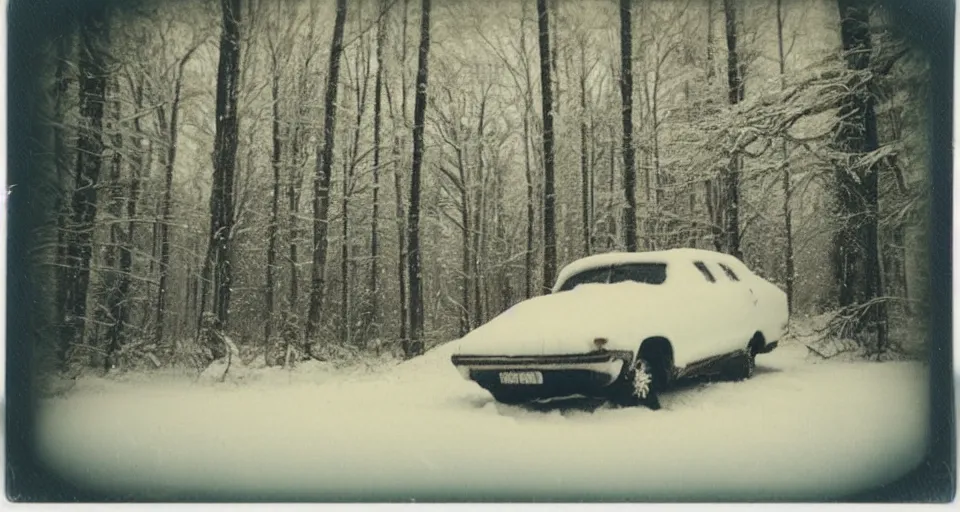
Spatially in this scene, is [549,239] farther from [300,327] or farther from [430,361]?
[300,327]

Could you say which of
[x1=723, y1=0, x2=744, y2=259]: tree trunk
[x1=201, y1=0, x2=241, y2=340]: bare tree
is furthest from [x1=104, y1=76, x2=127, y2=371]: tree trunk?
[x1=723, y1=0, x2=744, y2=259]: tree trunk

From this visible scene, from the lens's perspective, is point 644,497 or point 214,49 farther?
point 214,49

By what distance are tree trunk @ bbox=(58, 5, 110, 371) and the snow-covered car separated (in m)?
3.52

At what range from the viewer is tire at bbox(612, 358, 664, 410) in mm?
7312

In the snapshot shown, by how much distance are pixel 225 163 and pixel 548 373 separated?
3667mm

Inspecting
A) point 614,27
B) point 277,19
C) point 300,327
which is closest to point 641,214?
point 614,27

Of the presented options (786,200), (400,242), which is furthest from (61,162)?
(786,200)

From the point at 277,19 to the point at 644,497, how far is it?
18.0ft

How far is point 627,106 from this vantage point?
8094mm

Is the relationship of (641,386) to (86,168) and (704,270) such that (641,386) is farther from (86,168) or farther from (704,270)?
(86,168)

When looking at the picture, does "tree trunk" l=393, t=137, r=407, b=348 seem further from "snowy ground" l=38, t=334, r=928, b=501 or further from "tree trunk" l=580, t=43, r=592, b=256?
"tree trunk" l=580, t=43, r=592, b=256

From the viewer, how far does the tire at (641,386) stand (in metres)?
7.31

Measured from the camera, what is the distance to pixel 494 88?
8.08 metres

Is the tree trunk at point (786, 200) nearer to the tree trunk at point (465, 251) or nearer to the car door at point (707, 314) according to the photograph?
the car door at point (707, 314)
